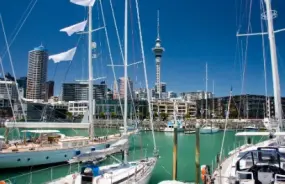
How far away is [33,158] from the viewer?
1144 inches

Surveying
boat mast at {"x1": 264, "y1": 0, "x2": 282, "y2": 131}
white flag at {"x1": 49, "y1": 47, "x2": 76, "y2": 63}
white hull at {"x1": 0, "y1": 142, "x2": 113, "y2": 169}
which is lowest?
white hull at {"x1": 0, "y1": 142, "x2": 113, "y2": 169}

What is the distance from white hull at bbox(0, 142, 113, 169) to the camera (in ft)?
89.7

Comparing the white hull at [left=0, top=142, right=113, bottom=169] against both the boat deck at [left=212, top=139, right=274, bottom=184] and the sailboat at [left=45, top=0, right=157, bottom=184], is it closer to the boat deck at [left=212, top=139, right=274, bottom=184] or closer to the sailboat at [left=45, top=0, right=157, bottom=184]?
the sailboat at [left=45, top=0, right=157, bottom=184]

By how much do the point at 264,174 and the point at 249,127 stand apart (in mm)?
116513

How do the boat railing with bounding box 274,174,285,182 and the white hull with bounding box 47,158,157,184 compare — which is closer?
the boat railing with bounding box 274,174,285,182

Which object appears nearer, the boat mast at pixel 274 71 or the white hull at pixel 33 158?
the boat mast at pixel 274 71

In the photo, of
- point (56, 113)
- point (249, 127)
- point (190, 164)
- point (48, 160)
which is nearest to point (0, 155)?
point (48, 160)

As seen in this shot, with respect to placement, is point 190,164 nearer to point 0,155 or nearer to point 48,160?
point 48,160

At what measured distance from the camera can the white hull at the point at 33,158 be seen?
89.7ft

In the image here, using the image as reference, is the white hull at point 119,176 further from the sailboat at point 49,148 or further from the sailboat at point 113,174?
the sailboat at point 49,148

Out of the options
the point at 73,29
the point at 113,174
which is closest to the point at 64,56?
the point at 73,29

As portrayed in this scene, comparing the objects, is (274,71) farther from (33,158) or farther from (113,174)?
(33,158)

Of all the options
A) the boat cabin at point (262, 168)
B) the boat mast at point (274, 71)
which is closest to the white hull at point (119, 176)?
the boat cabin at point (262, 168)

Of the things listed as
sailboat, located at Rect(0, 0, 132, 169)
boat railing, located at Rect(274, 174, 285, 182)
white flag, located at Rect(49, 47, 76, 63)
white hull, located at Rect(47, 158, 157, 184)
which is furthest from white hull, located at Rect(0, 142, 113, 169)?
boat railing, located at Rect(274, 174, 285, 182)
